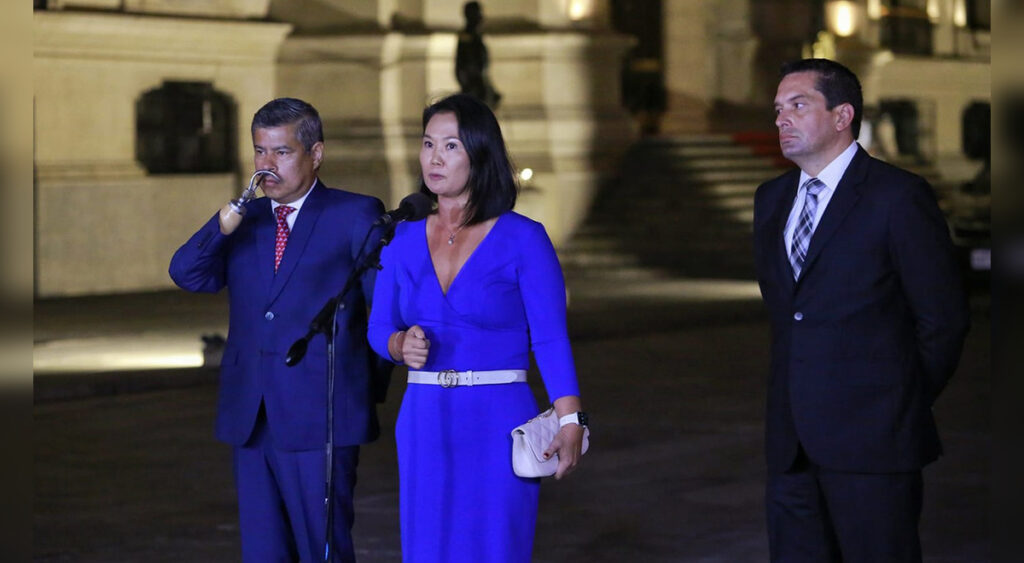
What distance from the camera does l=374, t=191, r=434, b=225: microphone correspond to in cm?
553

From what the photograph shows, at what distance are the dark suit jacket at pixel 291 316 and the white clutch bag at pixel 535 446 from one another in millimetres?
947

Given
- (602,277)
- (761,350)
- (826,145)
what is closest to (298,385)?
(826,145)

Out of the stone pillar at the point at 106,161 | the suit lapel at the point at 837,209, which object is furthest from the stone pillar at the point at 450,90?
the suit lapel at the point at 837,209

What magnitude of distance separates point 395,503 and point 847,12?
29.4 metres

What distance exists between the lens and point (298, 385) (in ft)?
20.3

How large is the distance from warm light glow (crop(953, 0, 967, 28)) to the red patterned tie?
3704 cm

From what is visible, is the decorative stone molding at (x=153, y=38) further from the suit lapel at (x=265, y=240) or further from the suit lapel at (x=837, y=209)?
the suit lapel at (x=837, y=209)

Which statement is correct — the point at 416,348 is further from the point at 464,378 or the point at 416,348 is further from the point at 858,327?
the point at 858,327

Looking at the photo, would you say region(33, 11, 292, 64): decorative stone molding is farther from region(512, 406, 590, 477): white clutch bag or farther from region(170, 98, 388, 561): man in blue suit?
region(512, 406, 590, 477): white clutch bag

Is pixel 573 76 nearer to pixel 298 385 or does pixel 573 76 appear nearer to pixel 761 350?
pixel 761 350

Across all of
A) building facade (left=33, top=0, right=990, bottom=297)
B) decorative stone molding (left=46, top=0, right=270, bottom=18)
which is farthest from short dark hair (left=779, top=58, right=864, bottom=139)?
decorative stone molding (left=46, top=0, right=270, bottom=18)

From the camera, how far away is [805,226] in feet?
19.2

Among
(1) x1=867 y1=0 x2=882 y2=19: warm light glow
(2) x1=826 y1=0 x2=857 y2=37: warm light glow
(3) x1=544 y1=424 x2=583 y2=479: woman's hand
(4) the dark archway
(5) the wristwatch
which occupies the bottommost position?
(3) x1=544 y1=424 x2=583 y2=479: woman's hand

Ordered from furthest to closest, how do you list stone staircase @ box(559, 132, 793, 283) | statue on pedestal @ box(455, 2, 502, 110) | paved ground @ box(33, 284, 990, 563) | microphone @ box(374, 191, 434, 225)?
stone staircase @ box(559, 132, 793, 283) < statue on pedestal @ box(455, 2, 502, 110) < paved ground @ box(33, 284, 990, 563) < microphone @ box(374, 191, 434, 225)
